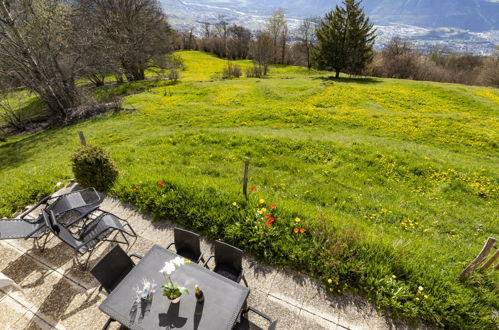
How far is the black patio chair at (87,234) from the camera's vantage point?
4.37 m

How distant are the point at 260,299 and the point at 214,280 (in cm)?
132

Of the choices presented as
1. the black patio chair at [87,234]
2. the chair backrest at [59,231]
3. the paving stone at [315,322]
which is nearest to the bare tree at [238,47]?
the black patio chair at [87,234]

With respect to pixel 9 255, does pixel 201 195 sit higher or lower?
higher

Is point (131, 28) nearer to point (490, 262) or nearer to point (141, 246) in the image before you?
point (141, 246)

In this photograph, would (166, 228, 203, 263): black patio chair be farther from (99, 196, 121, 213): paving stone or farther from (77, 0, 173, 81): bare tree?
(77, 0, 173, 81): bare tree

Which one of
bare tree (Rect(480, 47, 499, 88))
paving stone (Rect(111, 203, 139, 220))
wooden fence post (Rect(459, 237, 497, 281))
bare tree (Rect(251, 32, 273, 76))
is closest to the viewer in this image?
wooden fence post (Rect(459, 237, 497, 281))

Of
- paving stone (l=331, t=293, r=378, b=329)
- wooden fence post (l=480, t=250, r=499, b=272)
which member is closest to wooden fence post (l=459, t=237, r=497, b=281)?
wooden fence post (l=480, t=250, r=499, b=272)

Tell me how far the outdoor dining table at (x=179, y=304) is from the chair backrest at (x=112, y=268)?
47 cm

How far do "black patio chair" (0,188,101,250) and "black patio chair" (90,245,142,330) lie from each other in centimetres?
189

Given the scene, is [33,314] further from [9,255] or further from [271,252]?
[271,252]

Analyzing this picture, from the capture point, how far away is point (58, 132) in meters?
17.6

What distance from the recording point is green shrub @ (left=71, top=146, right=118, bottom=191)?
6.95 meters

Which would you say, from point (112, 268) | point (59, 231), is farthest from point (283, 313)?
point (59, 231)

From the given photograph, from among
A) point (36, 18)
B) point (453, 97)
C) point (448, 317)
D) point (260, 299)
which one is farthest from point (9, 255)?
point (453, 97)
